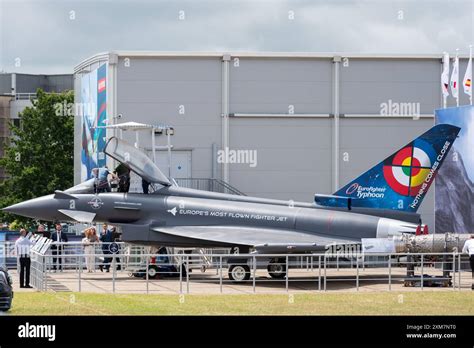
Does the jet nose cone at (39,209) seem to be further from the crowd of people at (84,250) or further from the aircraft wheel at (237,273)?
the aircraft wheel at (237,273)

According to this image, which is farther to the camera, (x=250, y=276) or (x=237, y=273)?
(x=250, y=276)

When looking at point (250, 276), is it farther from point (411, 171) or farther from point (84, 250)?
point (84, 250)

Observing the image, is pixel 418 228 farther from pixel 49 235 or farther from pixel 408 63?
pixel 408 63

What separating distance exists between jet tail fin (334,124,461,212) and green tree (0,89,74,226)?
157 ft

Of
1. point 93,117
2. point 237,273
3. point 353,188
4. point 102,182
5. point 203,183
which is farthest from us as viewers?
point 93,117

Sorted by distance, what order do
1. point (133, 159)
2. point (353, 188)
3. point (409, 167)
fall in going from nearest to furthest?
point (409, 167) → point (353, 188) → point (133, 159)

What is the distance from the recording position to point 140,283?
2566 cm

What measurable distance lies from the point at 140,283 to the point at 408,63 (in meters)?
20.6

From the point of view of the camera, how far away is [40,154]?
73.6 m

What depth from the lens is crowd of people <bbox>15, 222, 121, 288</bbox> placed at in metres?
24.3

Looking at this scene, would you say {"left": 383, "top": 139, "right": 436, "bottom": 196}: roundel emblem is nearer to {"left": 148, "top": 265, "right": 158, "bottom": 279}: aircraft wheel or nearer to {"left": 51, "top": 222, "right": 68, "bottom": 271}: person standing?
{"left": 148, "top": 265, "right": 158, "bottom": 279}: aircraft wheel

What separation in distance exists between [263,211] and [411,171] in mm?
4317

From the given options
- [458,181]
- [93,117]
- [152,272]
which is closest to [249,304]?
[152,272]
